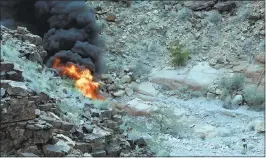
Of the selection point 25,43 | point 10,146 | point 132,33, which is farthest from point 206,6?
point 10,146

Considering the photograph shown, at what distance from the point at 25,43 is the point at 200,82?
23.5ft

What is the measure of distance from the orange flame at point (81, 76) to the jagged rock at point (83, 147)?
595 cm

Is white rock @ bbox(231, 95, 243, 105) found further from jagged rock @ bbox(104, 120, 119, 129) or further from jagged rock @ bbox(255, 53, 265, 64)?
jagged rock @ bbox(104, 120, 119, 129)

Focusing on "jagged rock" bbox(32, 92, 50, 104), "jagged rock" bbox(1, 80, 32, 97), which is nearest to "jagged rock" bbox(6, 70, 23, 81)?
"jagged rock" bbox(1, 80, 32, 97)

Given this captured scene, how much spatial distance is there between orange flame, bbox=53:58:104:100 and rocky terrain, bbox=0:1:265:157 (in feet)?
1.65

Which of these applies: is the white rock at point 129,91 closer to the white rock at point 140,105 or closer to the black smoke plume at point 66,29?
the white rock at point 140,105

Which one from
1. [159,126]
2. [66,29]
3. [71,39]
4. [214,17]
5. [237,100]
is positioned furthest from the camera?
[214,17]

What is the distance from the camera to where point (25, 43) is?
36.2ft

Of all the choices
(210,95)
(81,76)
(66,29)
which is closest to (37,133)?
(81,76)

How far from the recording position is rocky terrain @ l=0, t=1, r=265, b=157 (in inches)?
344

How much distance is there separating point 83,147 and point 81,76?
7.04m

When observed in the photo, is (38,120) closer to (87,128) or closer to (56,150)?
(56,150)

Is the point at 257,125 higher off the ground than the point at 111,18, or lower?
lower

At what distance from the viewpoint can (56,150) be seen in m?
8.41
